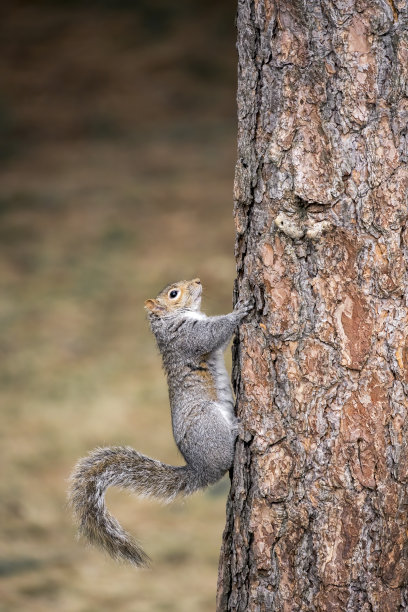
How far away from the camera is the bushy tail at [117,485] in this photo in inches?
85.7

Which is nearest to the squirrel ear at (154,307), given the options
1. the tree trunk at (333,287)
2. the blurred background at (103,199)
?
the tree trunk at (333,287)

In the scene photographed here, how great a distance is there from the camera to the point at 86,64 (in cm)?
582

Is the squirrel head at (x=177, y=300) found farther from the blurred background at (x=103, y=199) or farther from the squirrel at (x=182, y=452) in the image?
the blurred background at (x=103, y=199)

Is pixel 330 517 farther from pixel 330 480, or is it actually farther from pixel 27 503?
pixel 27 503

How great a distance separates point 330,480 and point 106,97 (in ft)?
15.3

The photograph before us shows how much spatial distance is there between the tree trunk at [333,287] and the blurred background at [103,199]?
299cm

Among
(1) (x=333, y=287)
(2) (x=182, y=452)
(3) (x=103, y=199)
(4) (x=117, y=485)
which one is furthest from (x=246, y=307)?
(3) (x=103, y=199)

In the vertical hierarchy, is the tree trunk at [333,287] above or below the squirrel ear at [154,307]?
below

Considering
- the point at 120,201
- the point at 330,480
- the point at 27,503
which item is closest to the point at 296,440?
the point at 330,480

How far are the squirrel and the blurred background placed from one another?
2461 millimetres

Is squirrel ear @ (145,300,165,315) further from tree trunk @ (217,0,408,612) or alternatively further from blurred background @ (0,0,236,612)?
blurred background @ (0,0,236,612)

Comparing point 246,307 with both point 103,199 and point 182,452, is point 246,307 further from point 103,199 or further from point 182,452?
point 103,199

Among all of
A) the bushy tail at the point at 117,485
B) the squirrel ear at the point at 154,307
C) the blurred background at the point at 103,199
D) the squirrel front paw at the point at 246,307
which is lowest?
the bushy tail at the point at 117,485

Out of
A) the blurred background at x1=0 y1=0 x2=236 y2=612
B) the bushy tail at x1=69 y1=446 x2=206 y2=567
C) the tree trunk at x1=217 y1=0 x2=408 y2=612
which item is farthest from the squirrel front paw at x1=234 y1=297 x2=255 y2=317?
the blurred background at x1=0 y1=0 x2=236 y2=612
